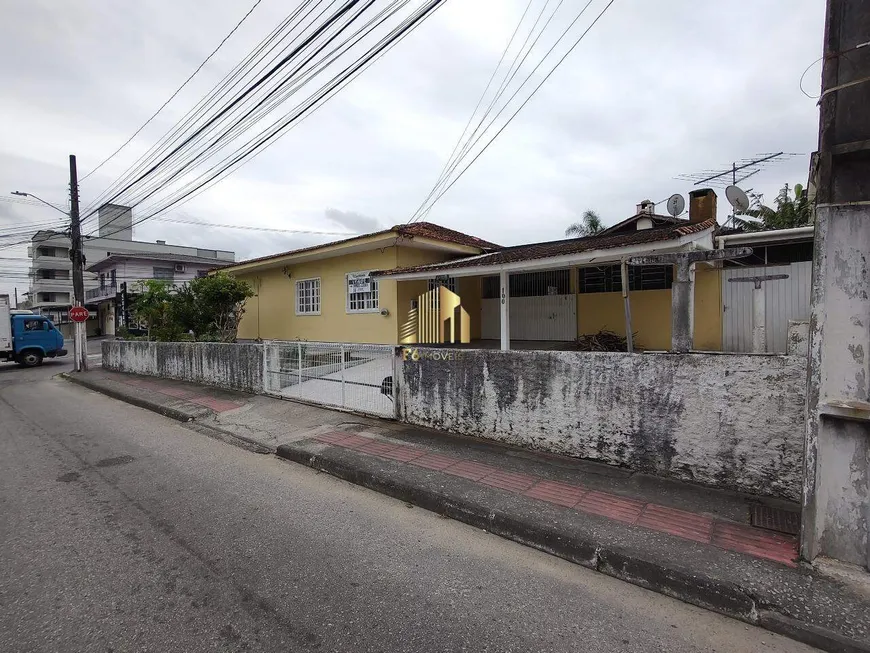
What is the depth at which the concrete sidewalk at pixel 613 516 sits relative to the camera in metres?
2.63

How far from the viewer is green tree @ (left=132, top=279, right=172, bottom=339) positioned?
15.2 metres

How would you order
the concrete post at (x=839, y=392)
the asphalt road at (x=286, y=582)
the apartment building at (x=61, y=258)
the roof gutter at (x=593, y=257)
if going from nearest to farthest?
1. the asphalt road at (x=286, y=582)
2. the concrete post at (x=839, y=392)
3. the roof gutter at (x=593, y=257)
4. the apartment building at (x=61, y=258)

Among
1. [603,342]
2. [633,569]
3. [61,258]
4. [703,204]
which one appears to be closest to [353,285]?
[603,342]

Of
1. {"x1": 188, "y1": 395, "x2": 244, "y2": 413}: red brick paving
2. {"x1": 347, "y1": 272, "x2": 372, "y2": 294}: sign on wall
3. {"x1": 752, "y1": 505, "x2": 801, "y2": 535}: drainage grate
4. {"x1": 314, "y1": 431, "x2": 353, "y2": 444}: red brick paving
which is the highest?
{"x1": 347, "y1": 272, "x2": 372, "y2": 294}: sign on wall

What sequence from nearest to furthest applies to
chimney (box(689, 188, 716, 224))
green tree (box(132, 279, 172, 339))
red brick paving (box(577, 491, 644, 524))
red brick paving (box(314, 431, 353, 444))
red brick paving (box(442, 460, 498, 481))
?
red brick paving (box(577, 491, 644, 524))
red brick paving (box(442, 460, 498, 481))
red brick paving (box(314, 431, 353, 444))
chimney (box(689, 188, 716, 224))
green tree (box(132, 279, 172, 339))

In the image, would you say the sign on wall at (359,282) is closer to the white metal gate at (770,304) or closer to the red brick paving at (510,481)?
the red brick paving at (510,481)

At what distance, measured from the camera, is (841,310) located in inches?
110

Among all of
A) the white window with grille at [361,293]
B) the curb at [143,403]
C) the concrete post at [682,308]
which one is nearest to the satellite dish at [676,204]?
the white window with grille at [361,293]

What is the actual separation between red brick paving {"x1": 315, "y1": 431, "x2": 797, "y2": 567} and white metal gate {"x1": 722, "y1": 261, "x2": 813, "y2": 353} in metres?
8.33

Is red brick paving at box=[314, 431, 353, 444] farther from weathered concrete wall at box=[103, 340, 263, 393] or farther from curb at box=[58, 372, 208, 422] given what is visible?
weathered concrete wall at box=[103, 340, 263, 393]

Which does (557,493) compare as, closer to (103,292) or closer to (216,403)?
(216,403)

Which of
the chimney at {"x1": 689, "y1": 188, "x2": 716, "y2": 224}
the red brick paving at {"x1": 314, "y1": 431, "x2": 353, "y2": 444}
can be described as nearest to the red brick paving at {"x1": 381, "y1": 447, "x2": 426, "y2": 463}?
the red brick paving at {"x1": 314, "y1": 431, "x2": 353, "y2": 444}

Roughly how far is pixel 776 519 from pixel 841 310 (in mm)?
1768

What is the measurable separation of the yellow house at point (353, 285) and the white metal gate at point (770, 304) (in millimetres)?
6663
